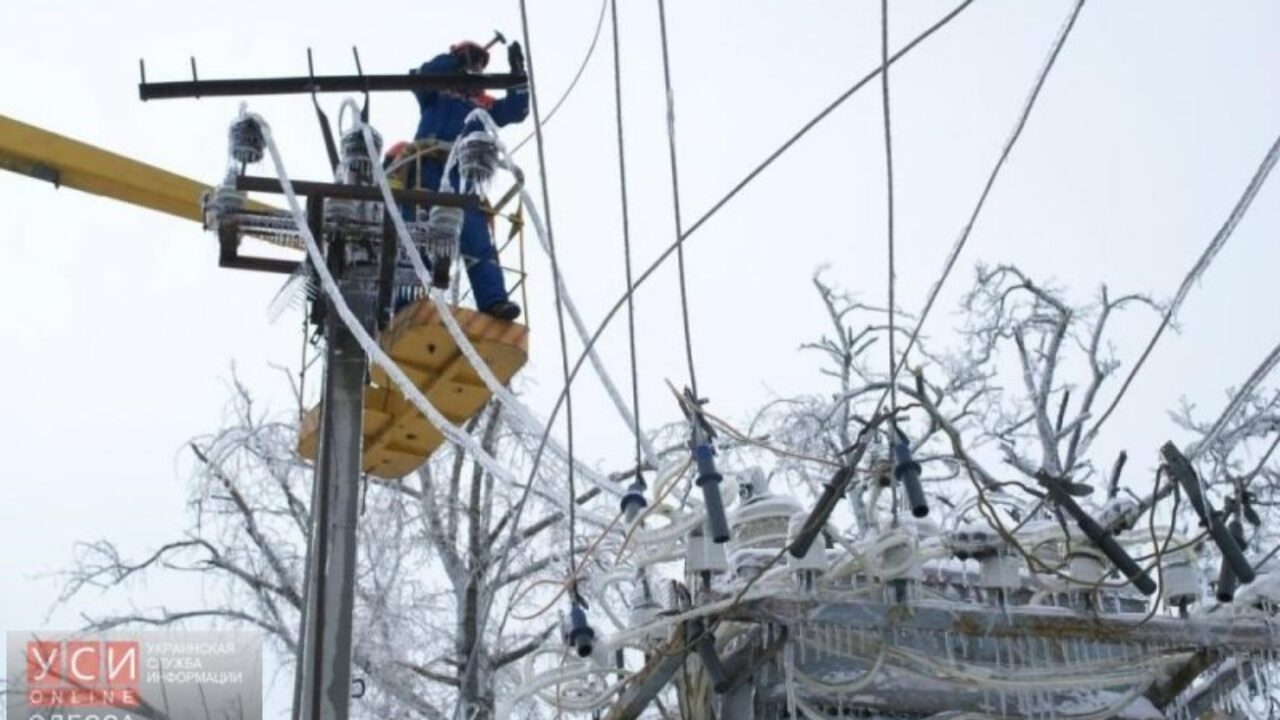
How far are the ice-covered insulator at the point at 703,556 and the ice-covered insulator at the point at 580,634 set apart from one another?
42 cm

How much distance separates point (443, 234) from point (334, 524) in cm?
190

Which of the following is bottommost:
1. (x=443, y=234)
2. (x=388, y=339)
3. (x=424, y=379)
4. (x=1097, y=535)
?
(x=1097, y=535)

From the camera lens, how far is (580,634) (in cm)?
512

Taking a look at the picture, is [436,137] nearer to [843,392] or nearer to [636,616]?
[636,616]

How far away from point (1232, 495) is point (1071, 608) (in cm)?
63

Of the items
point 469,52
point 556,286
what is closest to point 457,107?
point 469,52

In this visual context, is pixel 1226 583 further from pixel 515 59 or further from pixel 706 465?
pixel 515 59

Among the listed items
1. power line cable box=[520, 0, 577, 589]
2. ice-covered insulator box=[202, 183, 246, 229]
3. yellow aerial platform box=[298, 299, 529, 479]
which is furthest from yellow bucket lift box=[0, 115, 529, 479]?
power line cable box=[520, 0, 577, 589]

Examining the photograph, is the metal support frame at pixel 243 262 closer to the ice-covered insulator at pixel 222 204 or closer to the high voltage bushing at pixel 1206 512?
the ice-covered insulator at pixel 222 204

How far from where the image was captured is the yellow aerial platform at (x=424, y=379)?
387 inches

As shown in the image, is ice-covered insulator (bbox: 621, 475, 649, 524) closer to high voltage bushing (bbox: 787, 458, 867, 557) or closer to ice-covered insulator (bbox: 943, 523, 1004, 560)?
high voltage bushing (bbox: 787, 458, 867, 557)

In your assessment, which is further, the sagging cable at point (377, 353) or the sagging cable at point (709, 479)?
the sagging cable at point (377, 353)

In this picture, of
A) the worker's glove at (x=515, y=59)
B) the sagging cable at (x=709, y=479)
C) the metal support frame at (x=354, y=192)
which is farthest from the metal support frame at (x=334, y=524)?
the sagging cable at (x=709, y=479)

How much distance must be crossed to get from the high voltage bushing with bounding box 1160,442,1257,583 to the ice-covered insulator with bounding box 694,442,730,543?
4.24 feet
